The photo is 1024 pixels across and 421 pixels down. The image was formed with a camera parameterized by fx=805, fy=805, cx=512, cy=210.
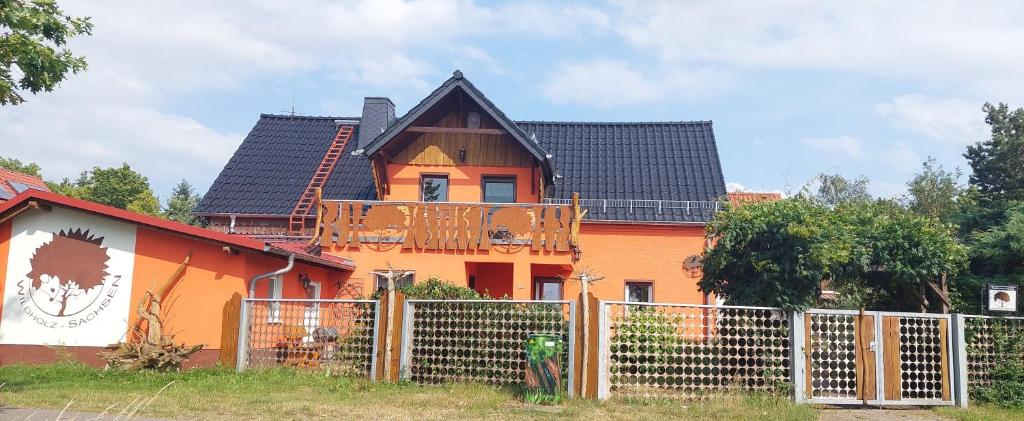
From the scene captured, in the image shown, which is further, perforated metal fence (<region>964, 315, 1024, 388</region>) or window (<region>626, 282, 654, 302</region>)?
window (<region>626, 282, 654, 302</region>)

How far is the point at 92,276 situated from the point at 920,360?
13.0m

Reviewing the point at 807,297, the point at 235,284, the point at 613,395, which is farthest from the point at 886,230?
the point at 235,284

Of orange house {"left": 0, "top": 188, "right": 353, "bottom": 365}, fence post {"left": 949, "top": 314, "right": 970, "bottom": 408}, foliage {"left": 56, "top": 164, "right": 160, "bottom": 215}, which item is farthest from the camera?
foliage {"left": 56, "top": 164, "right": 160, "bottom": 215}

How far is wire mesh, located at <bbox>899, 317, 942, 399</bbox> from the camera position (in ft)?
36.4

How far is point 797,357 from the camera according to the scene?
1080 centimetres

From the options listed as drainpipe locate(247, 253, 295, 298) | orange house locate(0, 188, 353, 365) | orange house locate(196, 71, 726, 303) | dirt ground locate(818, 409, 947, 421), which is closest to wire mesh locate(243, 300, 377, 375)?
orange house locate(0, 188, 353, 365)

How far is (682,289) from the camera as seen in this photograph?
18.1 m

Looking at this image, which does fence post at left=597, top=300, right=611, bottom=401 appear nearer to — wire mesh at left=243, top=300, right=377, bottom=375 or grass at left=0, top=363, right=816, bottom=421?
grass at left=0, top=363, right=816, bottom=421

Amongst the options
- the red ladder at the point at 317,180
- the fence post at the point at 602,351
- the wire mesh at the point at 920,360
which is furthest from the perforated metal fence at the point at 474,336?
the red ladder at the point at 317,180

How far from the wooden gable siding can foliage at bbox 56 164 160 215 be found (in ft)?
103

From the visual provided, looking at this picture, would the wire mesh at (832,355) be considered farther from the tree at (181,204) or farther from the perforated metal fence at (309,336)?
the tree at (181,204)

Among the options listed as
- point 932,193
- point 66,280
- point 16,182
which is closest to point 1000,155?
point 932,193

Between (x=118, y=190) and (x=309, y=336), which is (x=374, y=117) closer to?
(x=309, y=336)

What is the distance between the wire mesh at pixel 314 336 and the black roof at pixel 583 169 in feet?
24.8
